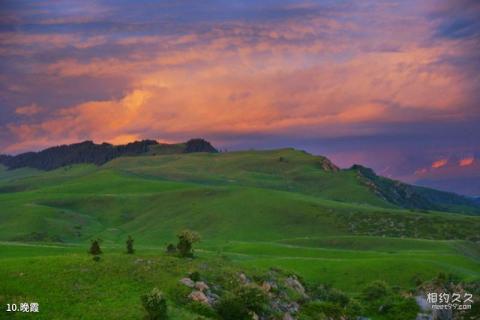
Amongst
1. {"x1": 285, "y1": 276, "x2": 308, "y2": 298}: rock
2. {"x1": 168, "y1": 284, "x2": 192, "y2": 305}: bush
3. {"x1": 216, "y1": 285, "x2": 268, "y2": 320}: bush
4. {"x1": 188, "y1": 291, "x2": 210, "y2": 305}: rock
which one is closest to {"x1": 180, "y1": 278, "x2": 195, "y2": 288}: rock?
{"x1": 168, "y1": 284, "x2": 192, "y2": 305}: bush

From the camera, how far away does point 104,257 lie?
205 feet

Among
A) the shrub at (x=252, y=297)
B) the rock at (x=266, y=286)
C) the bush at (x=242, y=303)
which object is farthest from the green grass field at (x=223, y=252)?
the shrub at (x=252, y=297)

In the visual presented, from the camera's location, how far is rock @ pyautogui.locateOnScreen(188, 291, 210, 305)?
172 feet

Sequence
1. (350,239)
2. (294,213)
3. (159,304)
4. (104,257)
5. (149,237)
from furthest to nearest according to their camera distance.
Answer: (294,213) < (149,237) < (350,239) < (104,257) < (159,304)

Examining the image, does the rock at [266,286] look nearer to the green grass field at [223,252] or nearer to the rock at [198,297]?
the green grass field at [223,252]

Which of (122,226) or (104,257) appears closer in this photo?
(104,257)

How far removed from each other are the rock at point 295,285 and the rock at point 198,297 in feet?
51.1

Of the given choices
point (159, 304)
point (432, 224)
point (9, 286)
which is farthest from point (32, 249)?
point (432, 224)

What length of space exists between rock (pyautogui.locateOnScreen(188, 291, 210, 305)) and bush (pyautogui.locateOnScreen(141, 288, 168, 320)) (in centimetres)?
622

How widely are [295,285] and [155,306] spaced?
25812 mm

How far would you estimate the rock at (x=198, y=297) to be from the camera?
52.4m

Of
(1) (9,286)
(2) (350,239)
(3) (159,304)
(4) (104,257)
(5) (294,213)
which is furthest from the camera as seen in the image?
(5) (294,213)

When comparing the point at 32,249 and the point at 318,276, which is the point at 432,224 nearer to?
the point at 318,276

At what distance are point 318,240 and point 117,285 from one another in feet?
290
